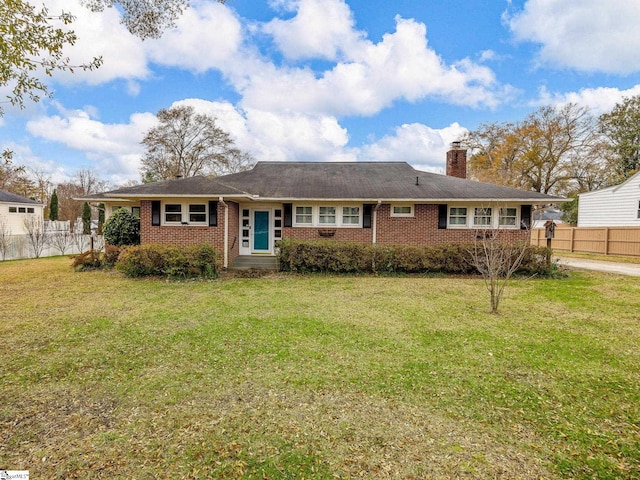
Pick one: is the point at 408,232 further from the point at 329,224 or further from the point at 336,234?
the point at 329,224

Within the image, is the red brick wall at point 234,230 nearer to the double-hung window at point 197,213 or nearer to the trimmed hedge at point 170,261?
the double-hung window at point 197,213

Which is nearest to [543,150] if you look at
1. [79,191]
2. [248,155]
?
[248,155]

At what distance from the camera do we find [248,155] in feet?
118

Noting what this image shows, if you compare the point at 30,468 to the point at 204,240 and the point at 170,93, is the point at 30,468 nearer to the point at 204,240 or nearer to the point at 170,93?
the point at 204,240

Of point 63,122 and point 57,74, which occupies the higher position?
point 63,122

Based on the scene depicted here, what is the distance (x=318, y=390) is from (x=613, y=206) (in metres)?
23.9

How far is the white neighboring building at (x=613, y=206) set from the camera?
18.2 m

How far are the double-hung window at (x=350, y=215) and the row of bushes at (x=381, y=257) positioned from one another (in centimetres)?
187

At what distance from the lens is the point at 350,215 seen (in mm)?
12992

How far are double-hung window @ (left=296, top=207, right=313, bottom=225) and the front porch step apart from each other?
1.86 metres

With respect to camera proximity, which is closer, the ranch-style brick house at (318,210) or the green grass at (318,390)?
the green grass at (318,390)

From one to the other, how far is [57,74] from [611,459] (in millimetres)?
7643

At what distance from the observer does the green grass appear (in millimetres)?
2568

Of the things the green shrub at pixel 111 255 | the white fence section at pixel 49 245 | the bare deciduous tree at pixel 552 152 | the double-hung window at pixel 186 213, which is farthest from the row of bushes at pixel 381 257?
the bare deciduous tree at pixel 552 152
